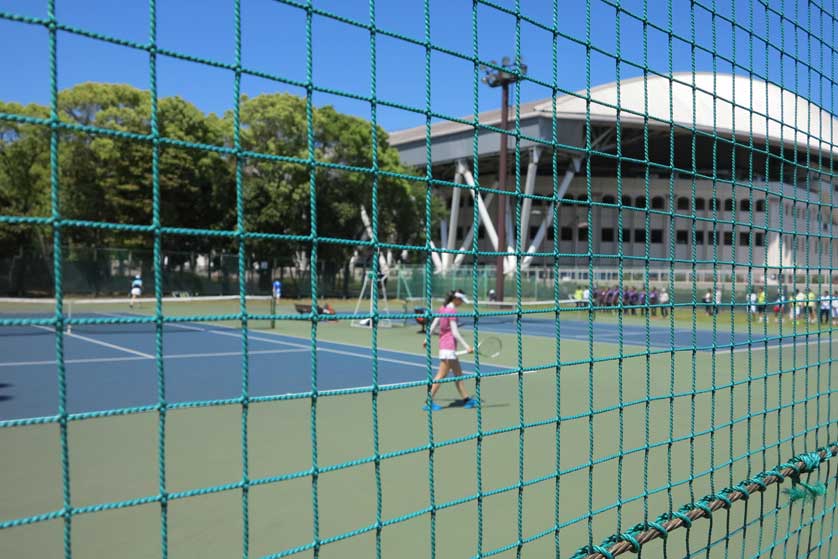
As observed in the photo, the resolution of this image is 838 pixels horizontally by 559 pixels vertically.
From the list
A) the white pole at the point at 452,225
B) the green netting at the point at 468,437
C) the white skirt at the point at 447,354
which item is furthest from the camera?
the white pole at the point at 452,225

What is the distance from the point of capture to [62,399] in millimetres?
1713

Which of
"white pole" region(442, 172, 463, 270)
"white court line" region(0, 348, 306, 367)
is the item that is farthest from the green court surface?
"white pole" region(442, 172, 463, 270)

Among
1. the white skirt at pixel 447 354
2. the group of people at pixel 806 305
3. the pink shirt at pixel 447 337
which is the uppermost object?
the group of people at pixel 806 305

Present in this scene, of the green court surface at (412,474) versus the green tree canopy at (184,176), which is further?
the green tree canopy at (184,176)

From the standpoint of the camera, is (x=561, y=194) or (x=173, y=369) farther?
(x=561, y=194)

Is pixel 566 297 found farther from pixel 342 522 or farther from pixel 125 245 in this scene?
pixel 342 522

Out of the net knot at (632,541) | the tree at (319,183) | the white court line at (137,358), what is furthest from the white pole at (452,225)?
the net knot at (632,541)

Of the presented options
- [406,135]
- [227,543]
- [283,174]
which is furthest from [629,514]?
[406,135]

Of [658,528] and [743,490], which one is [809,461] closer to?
[743,490]

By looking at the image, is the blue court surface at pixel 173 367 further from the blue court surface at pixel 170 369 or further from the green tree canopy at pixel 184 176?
the green tree canopy at pixel 184 176

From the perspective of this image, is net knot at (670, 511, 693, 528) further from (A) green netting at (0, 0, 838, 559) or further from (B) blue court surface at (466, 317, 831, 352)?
(B) blue court surface at (466, 317, 831, 352)

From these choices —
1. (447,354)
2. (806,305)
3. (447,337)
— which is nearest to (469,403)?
(447,354)

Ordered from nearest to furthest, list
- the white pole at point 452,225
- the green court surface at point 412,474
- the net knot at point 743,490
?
the net knot at point 743,490, the green court surface at point 412,474, the white pole at point 452,225

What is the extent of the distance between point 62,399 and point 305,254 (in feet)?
104
